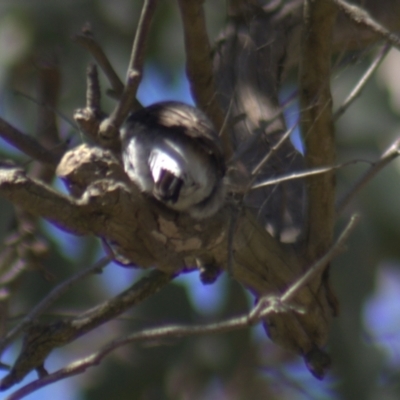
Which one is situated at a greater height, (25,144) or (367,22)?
(367,22)

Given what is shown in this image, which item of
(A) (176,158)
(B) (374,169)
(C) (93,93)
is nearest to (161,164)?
(A) (176,158)

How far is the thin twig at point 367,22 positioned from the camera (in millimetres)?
1565

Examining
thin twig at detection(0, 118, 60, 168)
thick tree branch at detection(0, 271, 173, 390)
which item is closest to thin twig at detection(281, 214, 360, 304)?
thick tree branch at detection(0, 271, 173, 390)

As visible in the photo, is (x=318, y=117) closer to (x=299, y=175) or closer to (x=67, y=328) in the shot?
(x=299, y=175)

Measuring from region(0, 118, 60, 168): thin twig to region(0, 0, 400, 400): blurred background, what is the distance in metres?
2.26

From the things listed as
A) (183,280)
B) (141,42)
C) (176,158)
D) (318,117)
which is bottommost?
(183,280)

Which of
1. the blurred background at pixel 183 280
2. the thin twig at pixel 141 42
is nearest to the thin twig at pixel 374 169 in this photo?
the thin twig at pixel 141 42

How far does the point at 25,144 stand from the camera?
66.2 inches

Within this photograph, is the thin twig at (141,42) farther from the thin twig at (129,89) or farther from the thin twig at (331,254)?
the thin twig at (331,254)

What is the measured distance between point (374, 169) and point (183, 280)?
8.15ft

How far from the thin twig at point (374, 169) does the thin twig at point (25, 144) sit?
889mm

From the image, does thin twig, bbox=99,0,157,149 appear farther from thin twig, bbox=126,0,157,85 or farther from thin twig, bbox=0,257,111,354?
thin twig, bbox=0,257,111,354

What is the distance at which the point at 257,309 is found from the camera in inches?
55.4

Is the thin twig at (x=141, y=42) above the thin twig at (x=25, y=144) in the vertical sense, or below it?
above
